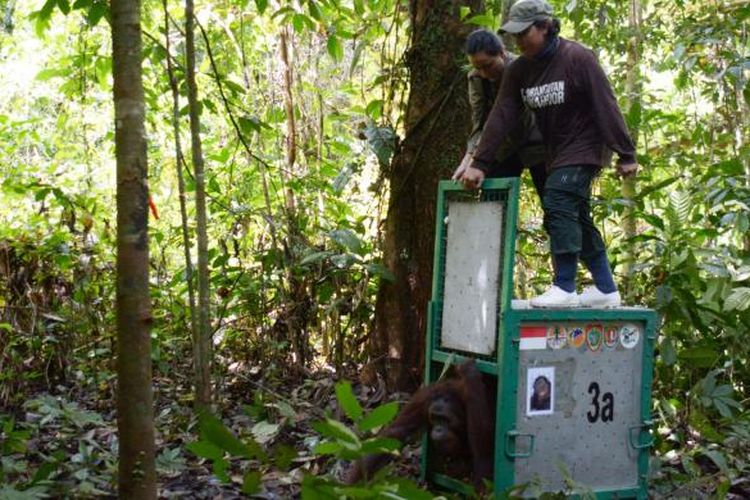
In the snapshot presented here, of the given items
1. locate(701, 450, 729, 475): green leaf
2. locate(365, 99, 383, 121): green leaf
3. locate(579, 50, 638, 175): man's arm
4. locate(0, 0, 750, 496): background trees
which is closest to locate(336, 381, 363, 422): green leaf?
locate(0, 0, 750, 496): background trees

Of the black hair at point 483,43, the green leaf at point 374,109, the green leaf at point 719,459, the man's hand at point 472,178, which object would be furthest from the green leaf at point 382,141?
the green leaf at point 719,459

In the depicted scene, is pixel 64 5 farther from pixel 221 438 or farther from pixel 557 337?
pixel 557 337

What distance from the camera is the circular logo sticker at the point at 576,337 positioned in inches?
132

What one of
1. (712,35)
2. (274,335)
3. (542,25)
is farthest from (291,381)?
(712,35)

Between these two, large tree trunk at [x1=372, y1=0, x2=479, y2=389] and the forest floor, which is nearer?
the forest floor

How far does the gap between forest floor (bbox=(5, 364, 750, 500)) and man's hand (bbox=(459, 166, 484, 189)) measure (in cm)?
106

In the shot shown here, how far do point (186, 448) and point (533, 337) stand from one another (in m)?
1.43

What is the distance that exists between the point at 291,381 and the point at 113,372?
3.43 ft

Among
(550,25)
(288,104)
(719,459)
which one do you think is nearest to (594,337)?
(719,459)

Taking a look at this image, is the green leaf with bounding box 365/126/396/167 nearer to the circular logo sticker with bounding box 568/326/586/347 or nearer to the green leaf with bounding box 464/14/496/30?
the green leaf with bounding box 464/14/496/30

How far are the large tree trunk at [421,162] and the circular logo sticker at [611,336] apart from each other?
4.38 ft

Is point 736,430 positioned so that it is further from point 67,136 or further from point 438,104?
point 67,136

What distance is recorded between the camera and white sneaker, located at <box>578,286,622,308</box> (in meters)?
3.62

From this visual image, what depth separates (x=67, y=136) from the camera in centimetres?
653
